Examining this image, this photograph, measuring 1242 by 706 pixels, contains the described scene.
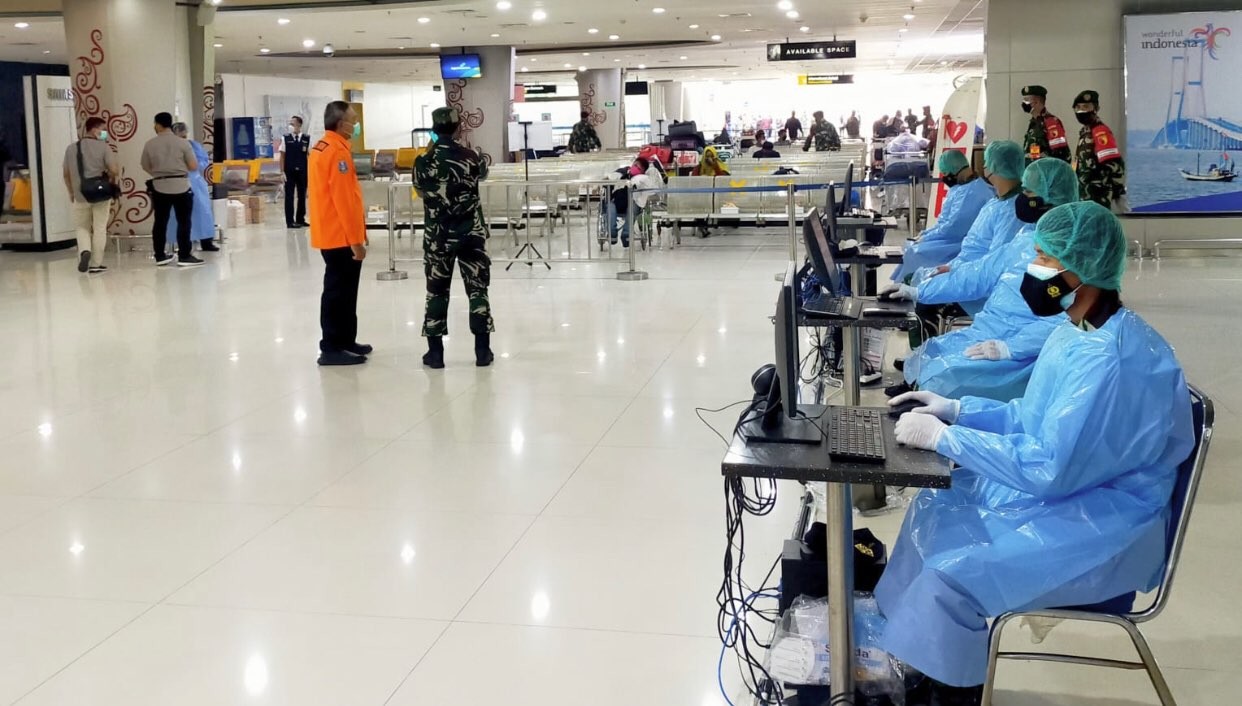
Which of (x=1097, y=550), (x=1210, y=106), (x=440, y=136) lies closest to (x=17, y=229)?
(x=440, y=136)

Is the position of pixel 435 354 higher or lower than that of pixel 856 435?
lower

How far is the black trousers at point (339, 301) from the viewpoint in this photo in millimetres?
6699

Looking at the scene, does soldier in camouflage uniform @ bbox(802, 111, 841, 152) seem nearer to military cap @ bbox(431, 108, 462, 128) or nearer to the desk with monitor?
military cap @ bbox(431, 108, 462, 128)

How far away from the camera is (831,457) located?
7.38 feet

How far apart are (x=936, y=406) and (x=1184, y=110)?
33.9 ft

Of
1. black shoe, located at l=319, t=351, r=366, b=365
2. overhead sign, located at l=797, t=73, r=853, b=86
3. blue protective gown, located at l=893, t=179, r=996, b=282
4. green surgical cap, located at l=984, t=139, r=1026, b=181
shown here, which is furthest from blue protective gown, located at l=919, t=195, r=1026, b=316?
overhead sign, located at l=797, t=73, r=853, b=86

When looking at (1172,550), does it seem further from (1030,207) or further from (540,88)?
(540,88)

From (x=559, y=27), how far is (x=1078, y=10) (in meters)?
10.1

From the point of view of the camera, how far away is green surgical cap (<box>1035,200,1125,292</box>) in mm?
2357

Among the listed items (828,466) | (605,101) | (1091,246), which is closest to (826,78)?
(605,101)

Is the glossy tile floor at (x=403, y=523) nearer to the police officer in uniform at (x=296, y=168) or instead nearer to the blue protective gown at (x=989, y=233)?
the blue protective gown at (x=989, y=233)

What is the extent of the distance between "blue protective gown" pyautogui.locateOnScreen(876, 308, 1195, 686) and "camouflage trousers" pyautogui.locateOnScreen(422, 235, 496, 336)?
4.62 m

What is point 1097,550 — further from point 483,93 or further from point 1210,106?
point 483,93

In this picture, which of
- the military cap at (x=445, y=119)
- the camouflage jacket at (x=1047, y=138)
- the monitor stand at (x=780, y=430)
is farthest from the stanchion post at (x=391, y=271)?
the monitor stand at (x=780, y=430)
